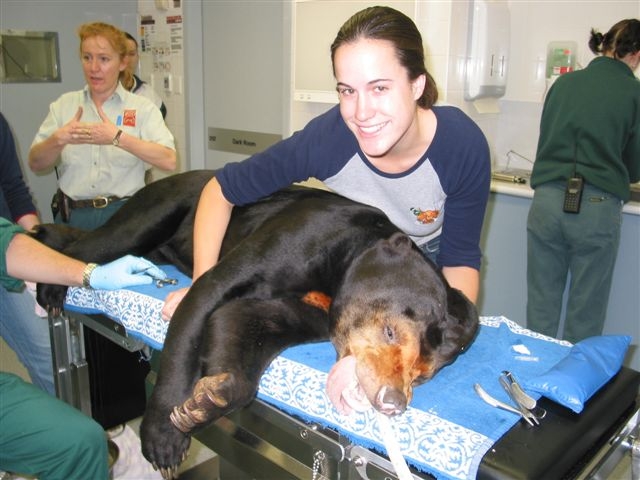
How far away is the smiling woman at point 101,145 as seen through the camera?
2676 millimetres

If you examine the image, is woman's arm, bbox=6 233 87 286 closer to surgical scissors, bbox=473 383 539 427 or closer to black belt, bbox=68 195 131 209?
black belt, bbox=68 195 131 209

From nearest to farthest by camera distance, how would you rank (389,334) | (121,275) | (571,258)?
1. (389,334)
2. (121,275)
3. (571,258)

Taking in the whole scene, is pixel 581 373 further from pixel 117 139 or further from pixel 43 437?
pixel 117 139

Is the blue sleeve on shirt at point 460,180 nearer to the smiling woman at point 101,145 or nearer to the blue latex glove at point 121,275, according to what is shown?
the blue latex glove at point 121,275

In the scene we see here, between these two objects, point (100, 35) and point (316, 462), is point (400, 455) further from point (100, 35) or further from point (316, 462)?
point (100, 35)

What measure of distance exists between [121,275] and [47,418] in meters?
0.44

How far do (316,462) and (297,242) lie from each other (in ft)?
1.70

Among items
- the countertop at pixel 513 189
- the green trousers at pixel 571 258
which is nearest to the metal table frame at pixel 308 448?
the green trousers at pixel 571 258

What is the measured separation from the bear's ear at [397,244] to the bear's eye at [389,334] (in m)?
0.22

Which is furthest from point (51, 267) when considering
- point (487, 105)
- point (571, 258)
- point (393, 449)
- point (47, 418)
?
point (487, 105)

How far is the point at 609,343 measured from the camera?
1.41m

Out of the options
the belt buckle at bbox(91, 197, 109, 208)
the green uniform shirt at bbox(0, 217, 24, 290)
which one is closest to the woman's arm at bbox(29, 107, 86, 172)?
the belt buckle at bbox(91, 197, 109, 208)

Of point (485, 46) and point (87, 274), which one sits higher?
point (485, 46)

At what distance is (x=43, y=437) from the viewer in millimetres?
1577
